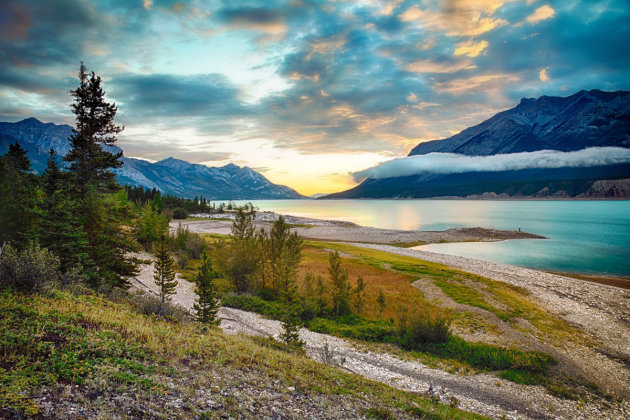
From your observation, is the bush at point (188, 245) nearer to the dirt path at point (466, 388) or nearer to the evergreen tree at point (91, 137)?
the evergreen tree at point (91, 137)

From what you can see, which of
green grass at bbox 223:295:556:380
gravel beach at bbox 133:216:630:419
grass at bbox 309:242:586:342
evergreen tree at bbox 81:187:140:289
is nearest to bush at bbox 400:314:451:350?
green grass at bbox 223:295:556:380

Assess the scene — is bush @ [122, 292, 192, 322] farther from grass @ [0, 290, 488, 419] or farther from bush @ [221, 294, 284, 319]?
bush @ [221, 294, 284, 319]

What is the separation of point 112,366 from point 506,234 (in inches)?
5367

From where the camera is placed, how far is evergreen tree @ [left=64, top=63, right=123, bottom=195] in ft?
99.2

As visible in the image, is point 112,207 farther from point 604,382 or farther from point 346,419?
point 604,382

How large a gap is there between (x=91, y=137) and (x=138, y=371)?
31.4 metres

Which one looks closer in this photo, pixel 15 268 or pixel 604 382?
pixel 15 268

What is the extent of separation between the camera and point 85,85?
3086cm

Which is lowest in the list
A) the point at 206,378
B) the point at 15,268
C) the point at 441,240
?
the point at 441,240

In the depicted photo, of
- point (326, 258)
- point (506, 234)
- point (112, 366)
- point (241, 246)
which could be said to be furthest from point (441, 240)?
point (112, 366)

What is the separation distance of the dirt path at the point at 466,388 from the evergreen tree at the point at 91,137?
88.5 feet

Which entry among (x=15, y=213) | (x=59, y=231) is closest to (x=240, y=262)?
(x=59, y=231)

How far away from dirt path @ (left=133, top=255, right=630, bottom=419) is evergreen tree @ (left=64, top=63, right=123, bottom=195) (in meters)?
27.0

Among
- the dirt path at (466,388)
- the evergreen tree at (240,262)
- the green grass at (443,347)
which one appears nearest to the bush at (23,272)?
the dirt path at (466,388)
